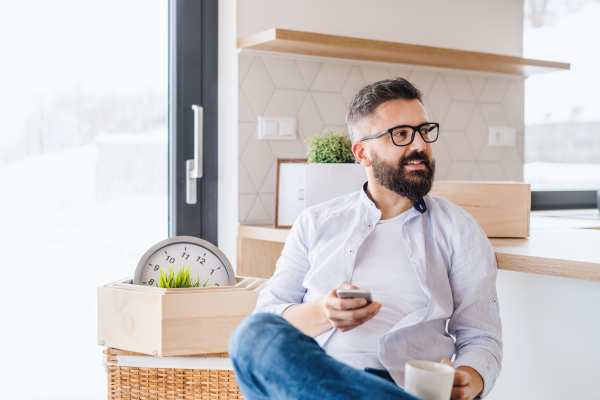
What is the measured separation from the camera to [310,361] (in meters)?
0.81

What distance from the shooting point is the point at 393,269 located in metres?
1.23

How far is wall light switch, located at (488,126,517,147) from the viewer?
2510mm

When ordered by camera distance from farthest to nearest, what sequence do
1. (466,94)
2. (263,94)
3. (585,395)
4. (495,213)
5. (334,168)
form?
(466,94)
(263,94)
(334,168)
(495,213)
(585,395)

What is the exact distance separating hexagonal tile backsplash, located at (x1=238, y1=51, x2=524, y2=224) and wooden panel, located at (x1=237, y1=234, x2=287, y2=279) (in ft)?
0.31

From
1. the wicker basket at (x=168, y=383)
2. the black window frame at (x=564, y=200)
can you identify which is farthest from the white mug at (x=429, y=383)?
the black window frame at (x=564, y=200)

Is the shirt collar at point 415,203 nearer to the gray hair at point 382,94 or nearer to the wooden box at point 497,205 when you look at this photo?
the gray hair at point 382,94

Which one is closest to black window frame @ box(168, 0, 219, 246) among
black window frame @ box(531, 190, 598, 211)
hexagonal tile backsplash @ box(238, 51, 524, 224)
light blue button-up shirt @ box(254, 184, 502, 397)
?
hexagonal tile backsplash @ box(238, 51, 524, 224)

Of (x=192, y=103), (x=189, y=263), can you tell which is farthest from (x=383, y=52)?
(x=189, y=263)

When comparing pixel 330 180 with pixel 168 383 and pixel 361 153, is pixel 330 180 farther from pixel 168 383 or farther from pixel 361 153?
pixel 168 383

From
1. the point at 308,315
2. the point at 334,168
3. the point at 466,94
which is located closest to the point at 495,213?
the point at 334,168

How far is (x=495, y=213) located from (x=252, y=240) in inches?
33.3

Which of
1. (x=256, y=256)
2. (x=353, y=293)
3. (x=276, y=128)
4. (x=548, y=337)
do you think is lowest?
(x=548, y=337)

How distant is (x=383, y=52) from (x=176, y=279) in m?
1.10

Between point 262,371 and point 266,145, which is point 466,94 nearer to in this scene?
point 266,145
